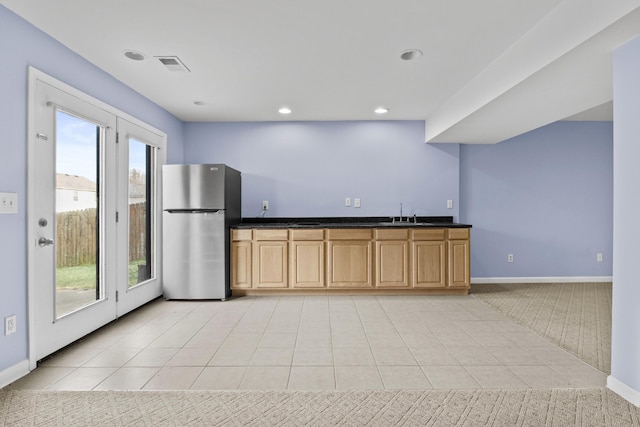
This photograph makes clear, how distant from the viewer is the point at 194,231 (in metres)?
4.18

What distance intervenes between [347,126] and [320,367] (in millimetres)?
3486

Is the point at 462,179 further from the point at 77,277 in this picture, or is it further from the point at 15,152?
the point at 15,152

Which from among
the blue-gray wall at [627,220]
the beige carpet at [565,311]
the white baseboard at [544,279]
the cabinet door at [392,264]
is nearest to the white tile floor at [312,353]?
the beige carpet at [565,311]

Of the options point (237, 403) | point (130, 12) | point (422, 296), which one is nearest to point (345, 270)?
point (422, 296)

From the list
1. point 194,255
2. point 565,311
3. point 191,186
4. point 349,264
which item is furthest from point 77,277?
point 565,311

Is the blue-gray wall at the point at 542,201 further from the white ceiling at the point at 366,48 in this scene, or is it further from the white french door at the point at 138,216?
the white french door at the point at 138,216

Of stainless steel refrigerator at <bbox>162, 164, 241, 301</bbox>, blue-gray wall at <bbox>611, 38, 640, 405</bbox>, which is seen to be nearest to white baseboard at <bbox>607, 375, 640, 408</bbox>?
blue-gray wall at <bbox>611, 38, 640, 405</bbox>

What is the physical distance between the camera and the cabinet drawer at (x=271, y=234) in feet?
14.4

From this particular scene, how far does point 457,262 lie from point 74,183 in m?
4.10

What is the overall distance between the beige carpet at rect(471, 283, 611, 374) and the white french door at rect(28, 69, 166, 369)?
388 centimetres

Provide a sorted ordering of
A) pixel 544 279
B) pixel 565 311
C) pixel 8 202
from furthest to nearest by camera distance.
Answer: pixel 544 279
pixel 565 311
pixel 8 202

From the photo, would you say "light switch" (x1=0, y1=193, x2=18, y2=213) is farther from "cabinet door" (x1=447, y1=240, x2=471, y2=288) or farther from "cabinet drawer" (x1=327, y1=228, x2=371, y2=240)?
"cabinet door" (x1=447, y1=240, x2=471, y2=288)

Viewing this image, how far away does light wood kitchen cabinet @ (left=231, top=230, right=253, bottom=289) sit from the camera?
14.4 ft

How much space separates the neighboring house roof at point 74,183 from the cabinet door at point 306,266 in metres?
2.24
